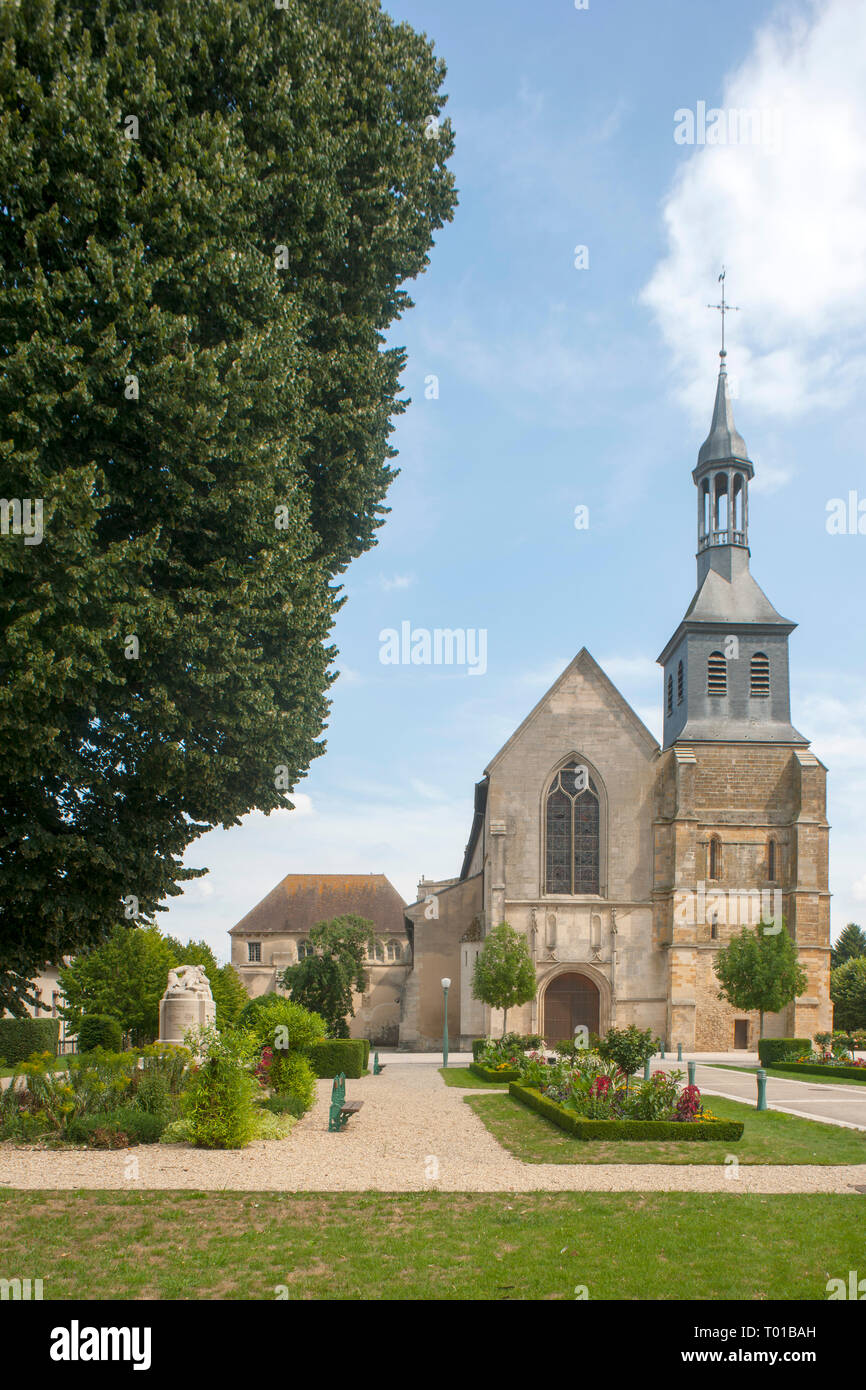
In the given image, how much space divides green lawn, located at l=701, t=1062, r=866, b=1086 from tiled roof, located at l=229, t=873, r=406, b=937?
25.2m

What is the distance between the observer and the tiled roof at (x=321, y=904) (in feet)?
179

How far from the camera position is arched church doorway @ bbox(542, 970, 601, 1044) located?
36969mm

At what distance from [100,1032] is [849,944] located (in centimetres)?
5268

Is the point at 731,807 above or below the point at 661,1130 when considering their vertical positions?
above

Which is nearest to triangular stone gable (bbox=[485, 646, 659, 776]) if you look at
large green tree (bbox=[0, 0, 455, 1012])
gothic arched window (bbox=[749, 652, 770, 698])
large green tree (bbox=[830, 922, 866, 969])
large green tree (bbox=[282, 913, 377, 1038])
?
gothic arched window (bbox=[749, 652, 770, 698])

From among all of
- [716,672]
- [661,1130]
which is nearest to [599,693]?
[716,672]

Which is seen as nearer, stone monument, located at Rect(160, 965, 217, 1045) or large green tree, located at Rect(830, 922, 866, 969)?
stone monument, located at Rect(160, 965, 217, 1045)

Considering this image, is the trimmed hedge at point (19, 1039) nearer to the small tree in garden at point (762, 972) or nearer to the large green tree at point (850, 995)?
the small tree in garden at point (762, 972)

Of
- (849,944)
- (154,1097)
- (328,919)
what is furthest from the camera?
(849,944)

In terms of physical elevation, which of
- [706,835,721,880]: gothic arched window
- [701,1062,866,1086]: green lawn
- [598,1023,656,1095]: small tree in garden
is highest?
[706,835,721,880]: gothic arched window

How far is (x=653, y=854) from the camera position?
3803cm

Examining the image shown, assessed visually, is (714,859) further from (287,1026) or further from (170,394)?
(170,394)

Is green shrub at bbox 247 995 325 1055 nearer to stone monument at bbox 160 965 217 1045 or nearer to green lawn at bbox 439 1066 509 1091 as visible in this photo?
stone monument at bbox 160 965 217 1045
